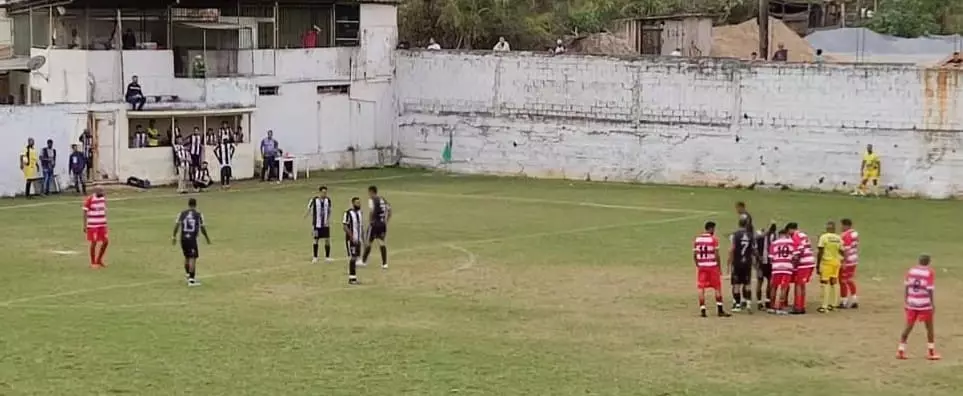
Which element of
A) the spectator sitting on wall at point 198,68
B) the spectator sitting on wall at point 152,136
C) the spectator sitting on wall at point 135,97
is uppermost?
the spectator sitting on wall at point 198,68

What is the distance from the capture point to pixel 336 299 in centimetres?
2683

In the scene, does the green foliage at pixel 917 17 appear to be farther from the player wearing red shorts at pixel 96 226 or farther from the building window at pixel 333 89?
the player wearing red shorts at pixel 96 226

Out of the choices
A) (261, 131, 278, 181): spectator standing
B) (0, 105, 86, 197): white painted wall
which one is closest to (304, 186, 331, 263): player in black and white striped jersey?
(0, 105, 86, 197): white painted wall

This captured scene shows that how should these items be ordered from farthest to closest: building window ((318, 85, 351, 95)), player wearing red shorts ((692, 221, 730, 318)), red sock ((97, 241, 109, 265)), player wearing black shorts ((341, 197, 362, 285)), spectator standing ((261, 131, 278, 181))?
1. building window ((318, 85, 351, 95))
2. spectator standing ((261, 131, 278, 181))
3. red sock ((97, 241, 109, 265))
4. player wearing black shorts ((341, 197, 362, 285))
5. player wearing red shorts ((692, 221, 730, 318))

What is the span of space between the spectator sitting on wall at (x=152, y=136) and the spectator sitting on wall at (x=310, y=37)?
6584mm

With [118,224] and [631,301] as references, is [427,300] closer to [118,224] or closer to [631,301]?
[631,301]

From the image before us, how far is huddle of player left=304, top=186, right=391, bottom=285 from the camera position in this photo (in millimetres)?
29062

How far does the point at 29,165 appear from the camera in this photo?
1758 inches

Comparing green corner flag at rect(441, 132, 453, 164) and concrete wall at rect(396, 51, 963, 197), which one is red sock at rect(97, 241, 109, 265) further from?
green corner flag at rect(441, 132, 453, 164)

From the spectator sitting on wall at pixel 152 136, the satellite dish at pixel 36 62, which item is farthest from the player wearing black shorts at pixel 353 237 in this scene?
the satellite dish at pixel 36 62

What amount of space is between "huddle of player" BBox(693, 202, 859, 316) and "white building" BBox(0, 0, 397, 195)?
84.1 ft

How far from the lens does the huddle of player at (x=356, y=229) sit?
29062 mm

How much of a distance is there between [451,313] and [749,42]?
1641 inches

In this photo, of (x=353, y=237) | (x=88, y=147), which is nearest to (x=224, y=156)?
(x=88, y=147)
